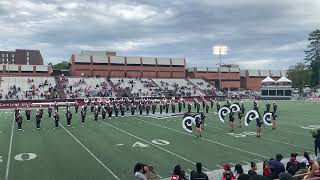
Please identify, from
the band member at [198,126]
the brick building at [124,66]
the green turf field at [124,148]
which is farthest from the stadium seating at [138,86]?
the band member at [198,126]

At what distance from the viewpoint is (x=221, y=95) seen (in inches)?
2643

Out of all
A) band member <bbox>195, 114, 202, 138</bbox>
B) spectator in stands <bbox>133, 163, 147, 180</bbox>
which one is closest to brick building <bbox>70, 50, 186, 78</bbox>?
band member <bbox>195, 114, 202, 138</bbox>

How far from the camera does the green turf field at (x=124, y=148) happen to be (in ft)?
44.2

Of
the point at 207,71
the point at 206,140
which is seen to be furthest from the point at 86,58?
the point at 206,140

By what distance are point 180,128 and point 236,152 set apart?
8.41 m

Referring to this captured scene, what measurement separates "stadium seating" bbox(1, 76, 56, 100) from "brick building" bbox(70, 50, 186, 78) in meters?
15.1

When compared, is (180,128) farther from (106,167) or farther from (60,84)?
(60,84)

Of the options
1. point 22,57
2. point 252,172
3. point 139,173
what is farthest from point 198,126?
point 22,57

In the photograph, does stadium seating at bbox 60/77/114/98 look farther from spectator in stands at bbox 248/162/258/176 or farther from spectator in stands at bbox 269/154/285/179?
spectator in stands at bbox 248/162/258/176

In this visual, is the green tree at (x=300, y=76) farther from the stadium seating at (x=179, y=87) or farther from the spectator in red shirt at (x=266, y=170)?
the spectator in red shirt at (x=266, y=170)

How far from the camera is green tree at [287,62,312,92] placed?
88.3m

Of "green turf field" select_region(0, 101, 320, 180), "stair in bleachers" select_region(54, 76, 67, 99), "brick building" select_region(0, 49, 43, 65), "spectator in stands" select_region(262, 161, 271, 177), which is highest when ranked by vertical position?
"brick building" select_region(0, 49, 43, 65)

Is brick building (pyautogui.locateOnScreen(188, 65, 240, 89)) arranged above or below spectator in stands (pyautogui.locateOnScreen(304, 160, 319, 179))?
above

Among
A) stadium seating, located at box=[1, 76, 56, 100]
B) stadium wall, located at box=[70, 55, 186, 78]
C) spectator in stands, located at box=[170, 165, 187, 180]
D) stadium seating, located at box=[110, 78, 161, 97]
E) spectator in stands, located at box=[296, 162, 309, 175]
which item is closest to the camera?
spectator in stands, located at box=[170, 165, 187, 180]
